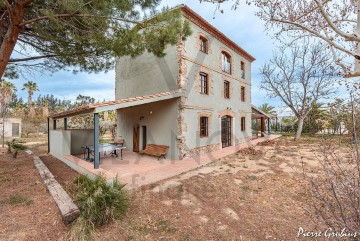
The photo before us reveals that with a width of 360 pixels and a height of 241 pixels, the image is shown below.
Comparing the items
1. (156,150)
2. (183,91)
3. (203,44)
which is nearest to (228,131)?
(183,91)

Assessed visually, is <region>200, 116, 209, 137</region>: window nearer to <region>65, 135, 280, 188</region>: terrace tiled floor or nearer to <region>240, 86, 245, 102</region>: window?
<region>65, 135, 280, 188</region>: terrace tiled floor

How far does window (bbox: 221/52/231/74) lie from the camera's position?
1516 cm

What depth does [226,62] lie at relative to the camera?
15742 millimetres

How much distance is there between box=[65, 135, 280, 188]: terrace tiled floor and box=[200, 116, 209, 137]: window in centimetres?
168

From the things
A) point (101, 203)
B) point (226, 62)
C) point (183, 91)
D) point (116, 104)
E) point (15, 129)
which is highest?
point (226, 62)

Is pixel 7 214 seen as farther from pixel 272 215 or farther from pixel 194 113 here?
pixel 194 113

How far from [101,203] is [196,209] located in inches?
95.2

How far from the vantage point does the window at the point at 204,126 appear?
1310cm

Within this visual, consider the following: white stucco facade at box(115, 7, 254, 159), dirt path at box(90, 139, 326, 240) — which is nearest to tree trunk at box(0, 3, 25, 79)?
dirt path at box(90, 139, 326, 240)

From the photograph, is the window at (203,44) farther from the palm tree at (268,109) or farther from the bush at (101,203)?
the palm tree at (268,109)

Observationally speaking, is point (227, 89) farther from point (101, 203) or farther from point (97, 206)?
point (97, 206)

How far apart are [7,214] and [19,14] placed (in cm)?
528

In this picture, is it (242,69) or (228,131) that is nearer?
(228,131)

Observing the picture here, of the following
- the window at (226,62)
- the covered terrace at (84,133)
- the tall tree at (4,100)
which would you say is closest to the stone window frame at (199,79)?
the covered terrace at (84,133)
